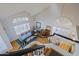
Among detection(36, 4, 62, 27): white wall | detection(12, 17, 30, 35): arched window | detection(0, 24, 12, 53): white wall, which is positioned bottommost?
detection(0, 24, 12, 53): white wall

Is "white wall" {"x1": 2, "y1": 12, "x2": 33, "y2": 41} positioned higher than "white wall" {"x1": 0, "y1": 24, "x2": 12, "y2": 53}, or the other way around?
"white wall" {"x1": 2, "y1": 12, "x2": 33, "y2": 41}

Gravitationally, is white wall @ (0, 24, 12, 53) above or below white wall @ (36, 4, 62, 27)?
below

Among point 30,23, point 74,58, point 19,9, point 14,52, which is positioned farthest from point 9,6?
point 74,58

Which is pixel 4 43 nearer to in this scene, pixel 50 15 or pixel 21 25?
pixel 21 25

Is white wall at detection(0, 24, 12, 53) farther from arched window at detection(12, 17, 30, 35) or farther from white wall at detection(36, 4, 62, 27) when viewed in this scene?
white wall at detection(36, 4, 62, 27)

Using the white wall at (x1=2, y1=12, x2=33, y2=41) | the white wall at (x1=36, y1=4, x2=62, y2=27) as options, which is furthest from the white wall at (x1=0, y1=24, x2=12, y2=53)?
the white wall at (x1=36, y1=4, x2=62, y2=27)

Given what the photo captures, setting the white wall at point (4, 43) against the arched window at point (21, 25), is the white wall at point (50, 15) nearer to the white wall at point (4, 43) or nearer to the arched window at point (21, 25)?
the arched window at point (21, 25)

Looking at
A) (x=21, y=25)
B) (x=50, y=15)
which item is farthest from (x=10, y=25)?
(x=50, y=15)

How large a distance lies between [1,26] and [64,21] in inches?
14.7

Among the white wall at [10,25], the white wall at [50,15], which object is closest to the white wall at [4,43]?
the white wall at [10,25]

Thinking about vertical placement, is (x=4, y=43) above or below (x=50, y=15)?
below

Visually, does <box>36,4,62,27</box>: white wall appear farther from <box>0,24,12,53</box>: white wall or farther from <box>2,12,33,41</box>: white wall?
<box>0,24,12,53</box>: white wall

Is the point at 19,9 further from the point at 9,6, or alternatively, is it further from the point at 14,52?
the point at 14,52

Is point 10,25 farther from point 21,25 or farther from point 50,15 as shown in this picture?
point 50,15
